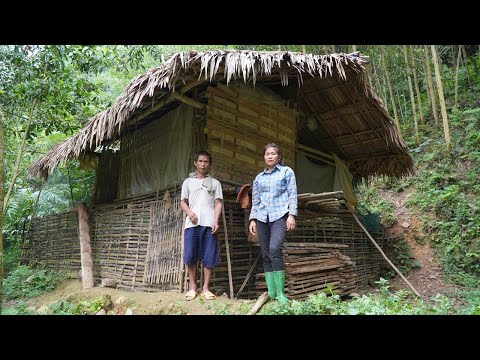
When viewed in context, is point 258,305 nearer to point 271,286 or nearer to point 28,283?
point 271,286

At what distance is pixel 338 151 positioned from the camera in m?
8.20

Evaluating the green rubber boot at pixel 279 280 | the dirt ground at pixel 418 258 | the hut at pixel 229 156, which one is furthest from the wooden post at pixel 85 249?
the dirt ground at pixel 418 258

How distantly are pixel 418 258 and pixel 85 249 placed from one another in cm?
693

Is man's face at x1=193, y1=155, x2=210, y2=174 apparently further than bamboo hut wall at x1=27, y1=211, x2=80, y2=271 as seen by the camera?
No

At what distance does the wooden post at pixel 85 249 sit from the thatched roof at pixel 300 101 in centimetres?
110

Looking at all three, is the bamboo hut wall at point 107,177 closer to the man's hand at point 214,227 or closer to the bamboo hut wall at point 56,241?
the bamboo hut wall at point 56,241

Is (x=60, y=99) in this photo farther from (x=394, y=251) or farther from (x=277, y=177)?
(x=394, y=251)

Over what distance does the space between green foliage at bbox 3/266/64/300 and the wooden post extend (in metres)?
0.98

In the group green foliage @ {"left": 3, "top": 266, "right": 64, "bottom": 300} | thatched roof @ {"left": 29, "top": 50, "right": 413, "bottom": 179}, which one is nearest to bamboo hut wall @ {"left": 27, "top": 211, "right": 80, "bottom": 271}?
green foliage @ {"left": 3, "top": 266, "right": 64, "bottom": 300}

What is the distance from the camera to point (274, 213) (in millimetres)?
3934

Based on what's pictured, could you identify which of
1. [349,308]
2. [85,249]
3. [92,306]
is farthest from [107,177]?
[349,308]

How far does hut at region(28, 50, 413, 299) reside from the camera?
4.77 meters

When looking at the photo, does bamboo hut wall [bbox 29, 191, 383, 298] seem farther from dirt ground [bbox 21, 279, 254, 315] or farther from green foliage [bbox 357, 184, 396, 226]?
green foliage [bbox 357, 184, 396, 226]
